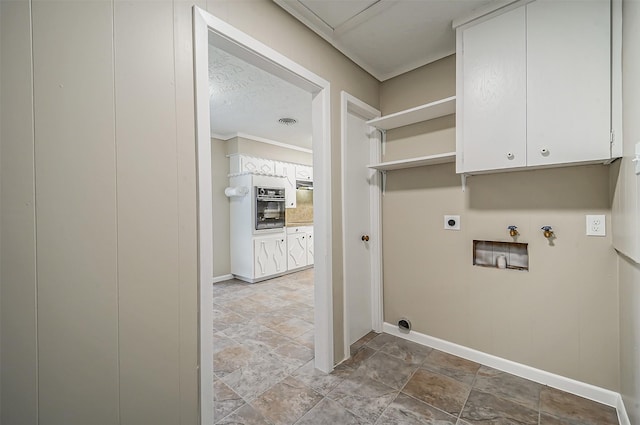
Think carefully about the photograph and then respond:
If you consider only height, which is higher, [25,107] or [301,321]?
[25,107]

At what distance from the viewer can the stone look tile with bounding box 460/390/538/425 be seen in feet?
4.89

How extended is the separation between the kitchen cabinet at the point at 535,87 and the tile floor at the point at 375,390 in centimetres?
151

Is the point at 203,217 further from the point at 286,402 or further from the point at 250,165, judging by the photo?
the point at 250,165

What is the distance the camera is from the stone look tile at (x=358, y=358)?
2.08 meters

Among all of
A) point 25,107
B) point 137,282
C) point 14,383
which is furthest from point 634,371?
point 25,107

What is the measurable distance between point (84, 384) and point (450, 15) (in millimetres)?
2832

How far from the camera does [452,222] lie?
2.21 meters

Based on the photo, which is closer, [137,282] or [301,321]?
[137,282]

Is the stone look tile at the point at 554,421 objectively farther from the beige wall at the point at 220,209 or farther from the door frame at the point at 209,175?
the beige wall at the point at 220,209

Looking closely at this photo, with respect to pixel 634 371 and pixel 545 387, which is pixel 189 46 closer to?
pixel 634 371

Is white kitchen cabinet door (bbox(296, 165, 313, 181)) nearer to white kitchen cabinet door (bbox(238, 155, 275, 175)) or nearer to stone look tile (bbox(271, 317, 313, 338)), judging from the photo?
Result: white kitchen cabinet door (bbox(238, 155, 275, 175))

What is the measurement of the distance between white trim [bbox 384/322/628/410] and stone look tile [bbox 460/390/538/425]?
365mm

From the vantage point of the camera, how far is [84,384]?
954 mm

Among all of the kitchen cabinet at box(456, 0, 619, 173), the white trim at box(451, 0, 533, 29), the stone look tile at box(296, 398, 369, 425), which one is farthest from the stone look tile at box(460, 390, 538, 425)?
the white trim at box(451, 0, 533, 29)
